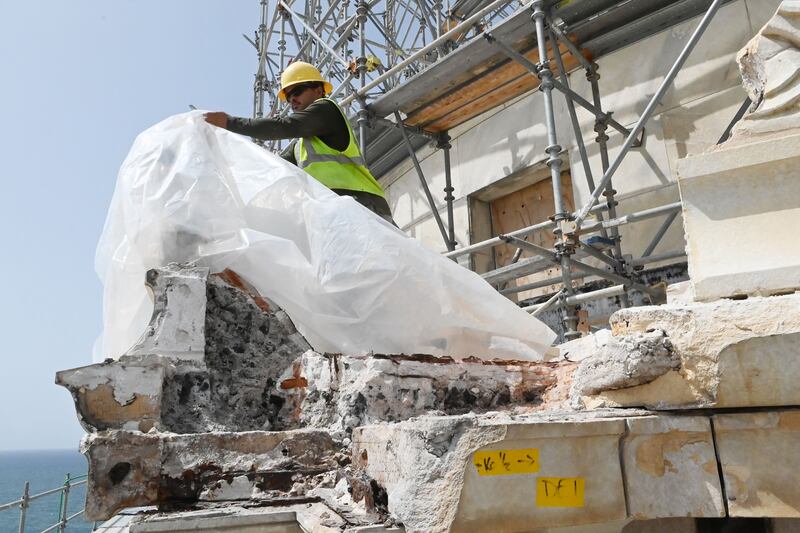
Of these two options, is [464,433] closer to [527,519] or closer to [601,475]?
[527,519]

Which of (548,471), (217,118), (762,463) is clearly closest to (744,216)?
(762,463)

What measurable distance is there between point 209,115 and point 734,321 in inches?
101

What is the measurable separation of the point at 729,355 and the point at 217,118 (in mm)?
2579

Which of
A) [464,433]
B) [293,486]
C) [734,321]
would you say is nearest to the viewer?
[464,433]

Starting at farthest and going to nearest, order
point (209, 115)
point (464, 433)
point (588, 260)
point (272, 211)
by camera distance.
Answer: point (588, 260) < point (209, 115) < point (272, 211) < point (464, 433)

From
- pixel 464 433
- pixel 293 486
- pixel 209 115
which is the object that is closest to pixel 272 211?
pixel 209 115

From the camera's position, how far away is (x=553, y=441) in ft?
4.86

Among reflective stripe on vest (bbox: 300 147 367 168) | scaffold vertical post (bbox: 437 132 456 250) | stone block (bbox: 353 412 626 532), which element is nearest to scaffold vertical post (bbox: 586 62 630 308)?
scaffold vertical post (bbox: 437 132 456 250)

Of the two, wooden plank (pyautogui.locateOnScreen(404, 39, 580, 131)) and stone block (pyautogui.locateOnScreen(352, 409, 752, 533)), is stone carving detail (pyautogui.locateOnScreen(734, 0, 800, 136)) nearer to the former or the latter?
stone block (pyautogui.locateOnScreen(352, 409, 752, 533))

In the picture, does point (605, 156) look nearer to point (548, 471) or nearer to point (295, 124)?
point (295, 124)

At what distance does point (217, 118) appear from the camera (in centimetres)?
314

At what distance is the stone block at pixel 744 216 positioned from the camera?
180 cm

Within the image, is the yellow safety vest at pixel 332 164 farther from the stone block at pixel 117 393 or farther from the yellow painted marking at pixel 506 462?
the yellow painted marking at pixel 506 462

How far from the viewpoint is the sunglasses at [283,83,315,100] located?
3898 millimetres
